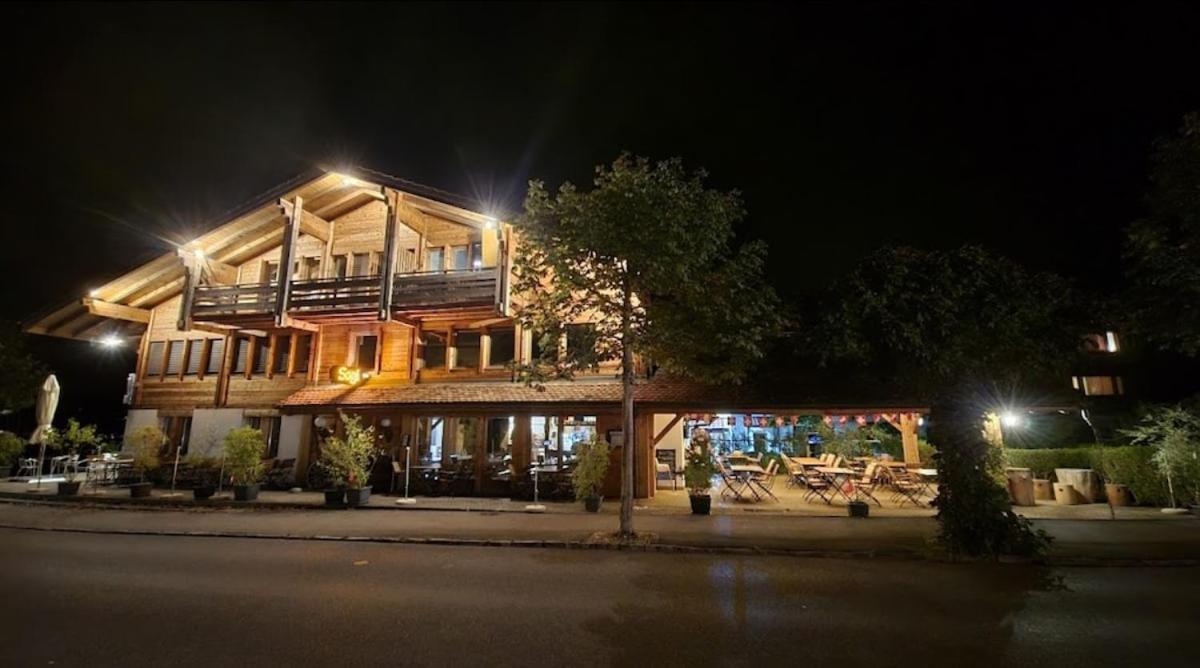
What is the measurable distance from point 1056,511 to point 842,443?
742 centimetres

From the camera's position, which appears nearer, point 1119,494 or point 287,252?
point 1119,494

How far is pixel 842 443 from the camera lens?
66.5 feet

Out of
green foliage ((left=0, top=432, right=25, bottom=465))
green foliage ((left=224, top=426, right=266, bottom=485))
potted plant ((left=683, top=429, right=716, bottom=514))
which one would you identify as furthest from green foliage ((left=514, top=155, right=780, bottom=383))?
green foliage ((left=0, top=432, right=25, bottom=465))

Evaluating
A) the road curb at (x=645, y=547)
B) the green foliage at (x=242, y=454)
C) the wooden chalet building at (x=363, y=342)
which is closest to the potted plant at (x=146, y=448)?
the wooden chalet building at (x=363, y=342)

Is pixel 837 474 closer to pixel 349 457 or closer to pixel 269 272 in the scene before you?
pixel 349 457

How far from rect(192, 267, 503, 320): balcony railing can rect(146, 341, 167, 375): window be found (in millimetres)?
4378

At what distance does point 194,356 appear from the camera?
829 inches

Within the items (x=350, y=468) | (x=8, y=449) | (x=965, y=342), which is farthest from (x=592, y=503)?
(x=8, y=449)

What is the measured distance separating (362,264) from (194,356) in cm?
795

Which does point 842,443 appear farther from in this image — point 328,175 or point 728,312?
point 328,175

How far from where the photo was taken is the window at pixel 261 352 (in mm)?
20109

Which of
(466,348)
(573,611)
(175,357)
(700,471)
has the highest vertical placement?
(175,357)

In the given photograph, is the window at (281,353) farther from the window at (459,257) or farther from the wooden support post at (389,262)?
the window at (459,257)

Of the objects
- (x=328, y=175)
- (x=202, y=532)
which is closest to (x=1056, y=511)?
(x=202, y=532)
